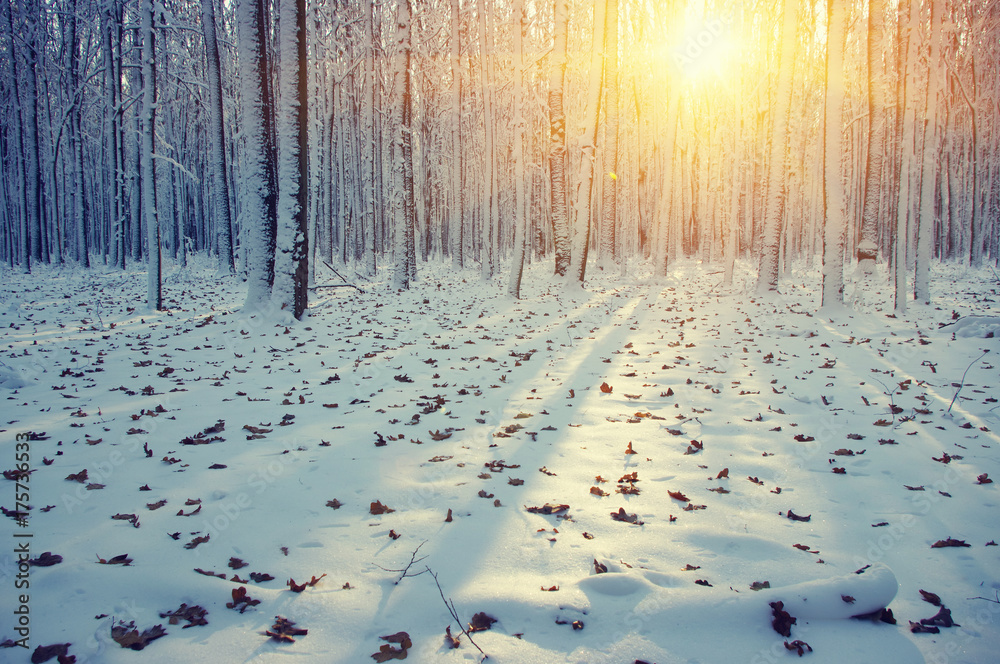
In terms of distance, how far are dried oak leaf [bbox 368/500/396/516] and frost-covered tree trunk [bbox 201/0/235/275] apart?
15189 mm

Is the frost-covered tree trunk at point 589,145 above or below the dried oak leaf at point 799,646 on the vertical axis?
above

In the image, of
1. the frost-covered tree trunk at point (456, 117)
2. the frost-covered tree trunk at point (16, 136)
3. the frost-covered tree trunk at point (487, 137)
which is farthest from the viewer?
the frost-covered tree trunk at point (16, 136)

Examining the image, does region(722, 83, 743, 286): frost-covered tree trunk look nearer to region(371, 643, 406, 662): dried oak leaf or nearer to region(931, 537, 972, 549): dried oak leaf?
region(931, 537, 972, 549): dried oak leaf

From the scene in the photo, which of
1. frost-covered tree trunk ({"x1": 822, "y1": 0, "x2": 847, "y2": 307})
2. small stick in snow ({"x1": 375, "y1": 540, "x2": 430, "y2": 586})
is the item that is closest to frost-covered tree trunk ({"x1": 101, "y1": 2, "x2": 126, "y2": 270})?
small stick in snow ({"x1": 375, "y1": 540, "x2": 430, "y2": 586})

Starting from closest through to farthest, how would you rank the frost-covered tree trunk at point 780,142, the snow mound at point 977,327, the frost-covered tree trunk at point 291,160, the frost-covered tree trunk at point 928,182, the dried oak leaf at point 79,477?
1. the dried oak leaf at point 79,477
2. the snow mound at point 977,327
3. the frost-covered tree trunk at point 291,160
4. the frost-covered tree trunk at point 928,182
5. the frost-covered tree trunk at point 780,142

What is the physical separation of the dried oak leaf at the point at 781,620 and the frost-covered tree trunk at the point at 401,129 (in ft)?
41.5

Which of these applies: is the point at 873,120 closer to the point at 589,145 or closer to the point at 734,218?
the point at 734,218

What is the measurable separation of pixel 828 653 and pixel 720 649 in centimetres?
41

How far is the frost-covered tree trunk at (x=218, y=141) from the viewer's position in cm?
1325

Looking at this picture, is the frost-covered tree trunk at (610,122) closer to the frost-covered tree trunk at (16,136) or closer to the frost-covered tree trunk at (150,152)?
the frost-covered tree trunk at (150,152)

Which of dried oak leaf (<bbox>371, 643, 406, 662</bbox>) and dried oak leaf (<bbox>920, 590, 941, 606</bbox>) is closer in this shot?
dried oak leaf (<bbox>371, 643, 406, 662</bbox>)

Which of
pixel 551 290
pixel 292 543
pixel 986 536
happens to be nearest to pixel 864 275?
pixel 551 290

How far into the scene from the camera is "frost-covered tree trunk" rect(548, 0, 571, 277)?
1168cm

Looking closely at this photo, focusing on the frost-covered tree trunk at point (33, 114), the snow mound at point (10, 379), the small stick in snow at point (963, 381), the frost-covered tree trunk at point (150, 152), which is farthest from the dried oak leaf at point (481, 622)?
the frost-covered tree trunk at point (33, 114)
